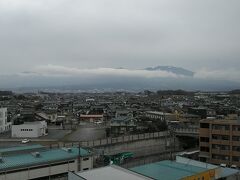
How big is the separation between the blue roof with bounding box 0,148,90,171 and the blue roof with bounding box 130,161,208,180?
15.1 ft

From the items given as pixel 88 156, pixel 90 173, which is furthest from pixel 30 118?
pixel 90 173

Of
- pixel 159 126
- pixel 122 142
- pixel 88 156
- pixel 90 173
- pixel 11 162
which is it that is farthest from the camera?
pixel 159 126

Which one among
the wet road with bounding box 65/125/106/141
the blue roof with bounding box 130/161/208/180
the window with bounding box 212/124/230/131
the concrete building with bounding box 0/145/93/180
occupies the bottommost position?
the wet road with bounding box 65/125/106/141

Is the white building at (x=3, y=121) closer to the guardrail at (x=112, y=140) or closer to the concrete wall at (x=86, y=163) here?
the guardrail at (x=112, y=140)

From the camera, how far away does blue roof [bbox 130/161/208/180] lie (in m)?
13.0

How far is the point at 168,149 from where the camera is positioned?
2745cm

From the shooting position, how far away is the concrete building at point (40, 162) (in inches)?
595

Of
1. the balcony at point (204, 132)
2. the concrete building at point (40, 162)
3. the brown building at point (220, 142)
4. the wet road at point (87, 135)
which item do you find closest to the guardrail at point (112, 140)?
the wet road at point (87, 135)

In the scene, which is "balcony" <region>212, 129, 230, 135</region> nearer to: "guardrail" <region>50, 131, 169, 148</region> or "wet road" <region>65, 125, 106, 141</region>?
"guardrail" <region>50, 131, 169, 148</region>

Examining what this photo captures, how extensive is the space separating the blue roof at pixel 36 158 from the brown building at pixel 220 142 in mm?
8544

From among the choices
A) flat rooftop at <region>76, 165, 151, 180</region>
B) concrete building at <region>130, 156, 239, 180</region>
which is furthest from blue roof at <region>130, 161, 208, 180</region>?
flat rooftop at <region>76, 165, 151, 180</region>

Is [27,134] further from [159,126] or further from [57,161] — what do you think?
[57,161]

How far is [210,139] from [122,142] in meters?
6.72

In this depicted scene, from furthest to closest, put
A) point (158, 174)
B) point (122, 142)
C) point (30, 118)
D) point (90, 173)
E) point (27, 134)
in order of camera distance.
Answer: point (30, 118), point (27, 134), point (122, 142), point (158, 174), point (90, 173)
